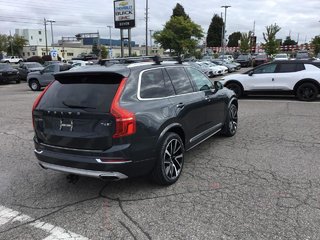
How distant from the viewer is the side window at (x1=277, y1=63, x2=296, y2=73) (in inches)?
516

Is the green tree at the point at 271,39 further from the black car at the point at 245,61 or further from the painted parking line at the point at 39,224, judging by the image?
the painted parking line at the point at 39,224

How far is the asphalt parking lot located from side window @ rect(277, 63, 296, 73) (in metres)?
7.12

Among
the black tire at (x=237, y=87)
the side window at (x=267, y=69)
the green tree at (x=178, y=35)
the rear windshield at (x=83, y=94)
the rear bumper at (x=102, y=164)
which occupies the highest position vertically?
the green tree at (x=178, y=35)

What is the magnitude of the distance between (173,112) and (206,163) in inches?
52.6

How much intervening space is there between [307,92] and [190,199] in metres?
10.4

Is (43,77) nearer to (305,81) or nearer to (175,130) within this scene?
(305,81)

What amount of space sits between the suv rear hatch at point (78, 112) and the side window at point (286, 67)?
1056 centimetres

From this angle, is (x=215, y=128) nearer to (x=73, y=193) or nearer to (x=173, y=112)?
(x=173, y=112)

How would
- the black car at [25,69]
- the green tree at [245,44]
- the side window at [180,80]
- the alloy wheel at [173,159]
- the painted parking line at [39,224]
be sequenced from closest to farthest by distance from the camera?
the painted parking line at [39,224] < the alloy wheel at [173,159] < the side window at [180,80] < the black car at [25,69] < the green tree at [245,44]

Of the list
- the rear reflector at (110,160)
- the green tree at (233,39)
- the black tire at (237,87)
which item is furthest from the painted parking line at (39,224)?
the green tree at (233,39)

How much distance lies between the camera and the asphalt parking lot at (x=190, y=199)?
3521 mm

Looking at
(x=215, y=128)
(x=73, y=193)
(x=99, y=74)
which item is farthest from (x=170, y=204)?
(x=215, y=128)

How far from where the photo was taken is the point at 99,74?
4.27 meters

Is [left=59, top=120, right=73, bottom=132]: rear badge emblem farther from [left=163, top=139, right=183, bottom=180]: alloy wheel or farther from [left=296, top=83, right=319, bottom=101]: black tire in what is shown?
[left=296, top=83, right=319, bottom=101]: black tire
